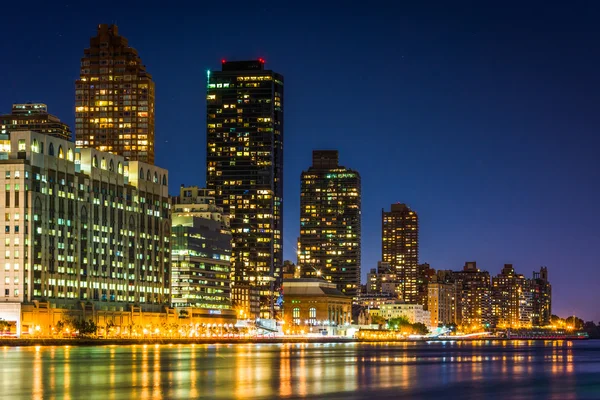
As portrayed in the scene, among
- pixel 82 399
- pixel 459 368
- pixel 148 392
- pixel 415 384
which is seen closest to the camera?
pixel 82 399

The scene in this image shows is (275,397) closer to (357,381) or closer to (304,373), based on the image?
(357,381)

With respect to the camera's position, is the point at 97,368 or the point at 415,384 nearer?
the point at 415,384

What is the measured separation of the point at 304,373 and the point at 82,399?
40255 mm

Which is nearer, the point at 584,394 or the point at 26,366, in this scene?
the point at 584,394

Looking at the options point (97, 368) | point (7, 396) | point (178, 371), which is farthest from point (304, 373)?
point (7, 396)

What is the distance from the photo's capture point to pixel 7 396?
86.6 m

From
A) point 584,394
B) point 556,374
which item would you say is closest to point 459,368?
point 556,374

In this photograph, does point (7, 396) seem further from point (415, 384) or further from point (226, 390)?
point (415, 384)

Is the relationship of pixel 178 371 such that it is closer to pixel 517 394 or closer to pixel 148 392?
pixel 148 392

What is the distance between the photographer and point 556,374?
12681 centimetres

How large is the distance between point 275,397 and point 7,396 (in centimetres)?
2126

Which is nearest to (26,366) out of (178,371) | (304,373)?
(178,371)

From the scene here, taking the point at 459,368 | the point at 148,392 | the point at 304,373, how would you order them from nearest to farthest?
1. the point at 148,392
2. the point at 304,373
3. the point at 459,368

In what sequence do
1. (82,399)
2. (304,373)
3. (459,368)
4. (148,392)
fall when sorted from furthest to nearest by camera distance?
(459,368) < (304,373) < (148,392) < (82,399)
